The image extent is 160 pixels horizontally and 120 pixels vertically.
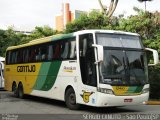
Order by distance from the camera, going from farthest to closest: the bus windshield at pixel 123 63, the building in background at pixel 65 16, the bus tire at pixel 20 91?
the building in background at pixel 65 16
the bus tire at pixel 20 91
the bus windshield at pixel 123 63

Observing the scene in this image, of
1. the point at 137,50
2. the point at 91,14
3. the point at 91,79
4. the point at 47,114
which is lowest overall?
the point at 47,114

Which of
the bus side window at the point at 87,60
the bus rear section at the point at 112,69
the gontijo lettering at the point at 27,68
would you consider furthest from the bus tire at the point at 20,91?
the bus side window at the point at 87,60

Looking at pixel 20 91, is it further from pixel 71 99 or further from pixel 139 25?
pixel 139 25

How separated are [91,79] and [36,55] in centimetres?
609

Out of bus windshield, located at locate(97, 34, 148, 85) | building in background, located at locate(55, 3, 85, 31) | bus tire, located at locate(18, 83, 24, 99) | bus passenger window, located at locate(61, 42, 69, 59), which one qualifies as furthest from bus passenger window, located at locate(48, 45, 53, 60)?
building in background, located at locate(55, 3, 85, 31)

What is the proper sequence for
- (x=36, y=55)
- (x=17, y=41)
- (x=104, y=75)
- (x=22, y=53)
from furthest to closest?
(x=17, y=41), (x=22, y=53), (x=36, y=55), (x=104, y=75)

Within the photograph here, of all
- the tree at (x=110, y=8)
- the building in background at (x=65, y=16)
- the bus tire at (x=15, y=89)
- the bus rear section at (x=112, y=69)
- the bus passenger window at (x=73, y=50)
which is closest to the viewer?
the bus rear section at (x=112, y=69)

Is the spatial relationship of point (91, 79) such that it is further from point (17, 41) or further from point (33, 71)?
point (17, 41)

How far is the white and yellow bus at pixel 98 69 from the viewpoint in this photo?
15.6 meters

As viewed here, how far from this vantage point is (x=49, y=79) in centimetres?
1964

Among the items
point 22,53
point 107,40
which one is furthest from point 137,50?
point 22,53

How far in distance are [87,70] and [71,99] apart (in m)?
1.82

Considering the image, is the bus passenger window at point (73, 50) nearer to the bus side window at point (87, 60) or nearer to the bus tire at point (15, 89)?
the bus side window at point (87, 60)

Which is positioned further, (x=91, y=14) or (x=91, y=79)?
(x=91, y=14)
